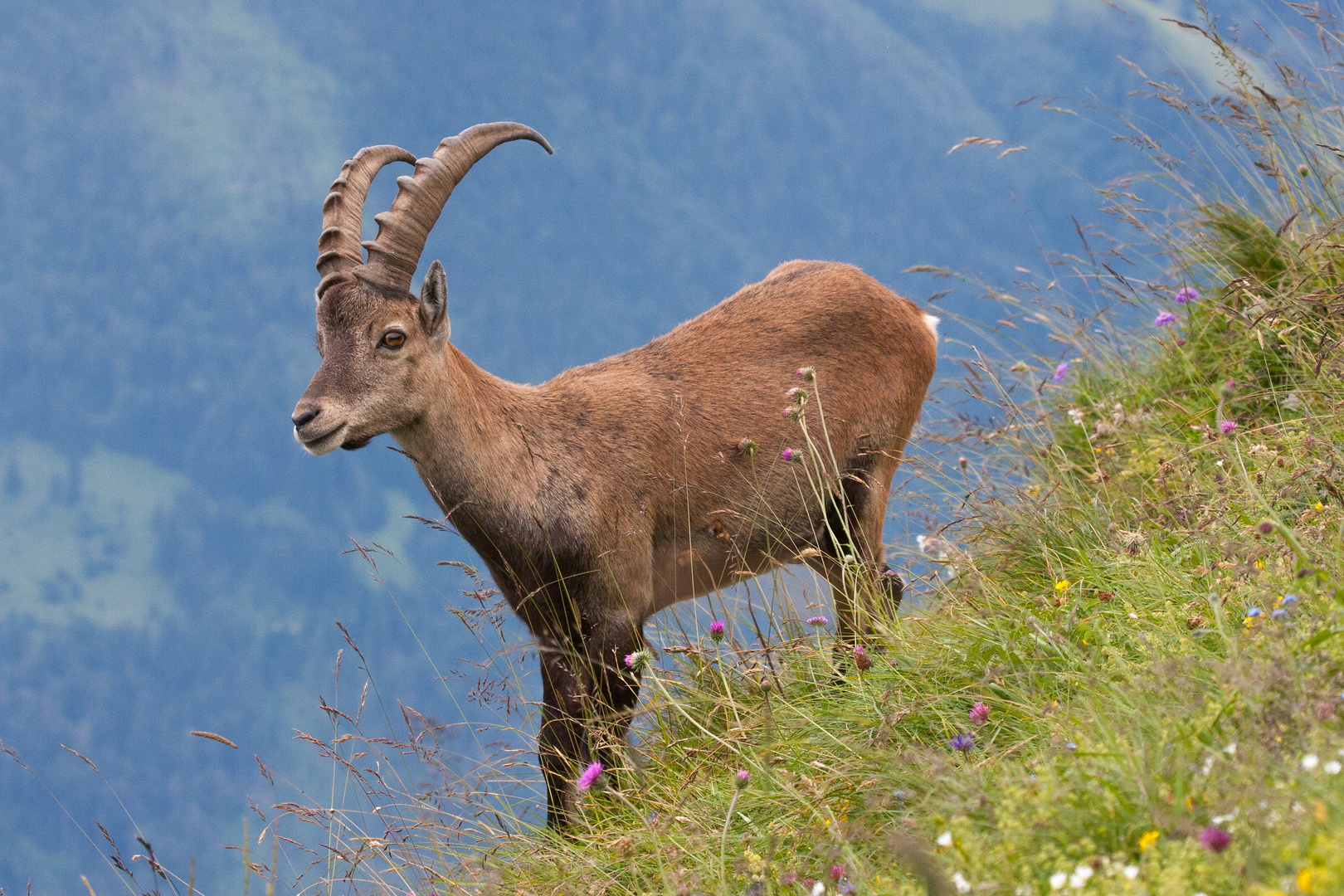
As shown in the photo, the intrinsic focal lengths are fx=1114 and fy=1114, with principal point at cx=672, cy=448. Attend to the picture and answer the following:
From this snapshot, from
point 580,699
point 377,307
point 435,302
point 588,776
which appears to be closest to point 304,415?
point 377,307

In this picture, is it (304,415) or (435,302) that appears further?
(435,302)

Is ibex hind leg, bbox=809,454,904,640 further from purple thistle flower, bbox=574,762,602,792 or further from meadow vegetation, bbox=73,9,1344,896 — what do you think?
purple thistle flower, bbox=574,762,602,792

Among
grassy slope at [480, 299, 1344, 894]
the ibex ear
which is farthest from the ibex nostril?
grassy slope at [480, 299, 1344, 894]

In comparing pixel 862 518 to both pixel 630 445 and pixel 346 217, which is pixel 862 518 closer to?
pixel 630 445

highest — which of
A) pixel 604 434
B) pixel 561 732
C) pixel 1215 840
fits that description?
pixel 1215 840

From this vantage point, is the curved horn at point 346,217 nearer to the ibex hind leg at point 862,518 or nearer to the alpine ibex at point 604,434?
the alpine ibex at point 604,434

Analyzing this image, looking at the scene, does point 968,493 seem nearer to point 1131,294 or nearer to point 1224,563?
point 1224,563

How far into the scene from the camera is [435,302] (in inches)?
193

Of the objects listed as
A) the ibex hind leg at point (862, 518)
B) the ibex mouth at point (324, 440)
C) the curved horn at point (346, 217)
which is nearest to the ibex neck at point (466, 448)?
the ibex mouth at point (324, 440)

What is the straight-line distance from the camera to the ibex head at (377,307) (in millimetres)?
4617

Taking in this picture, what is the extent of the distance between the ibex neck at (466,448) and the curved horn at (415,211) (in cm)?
42

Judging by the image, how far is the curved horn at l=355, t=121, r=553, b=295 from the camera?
4883 millimetres

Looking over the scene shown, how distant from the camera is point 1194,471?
4.50 metres

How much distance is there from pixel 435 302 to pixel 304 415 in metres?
0.78
